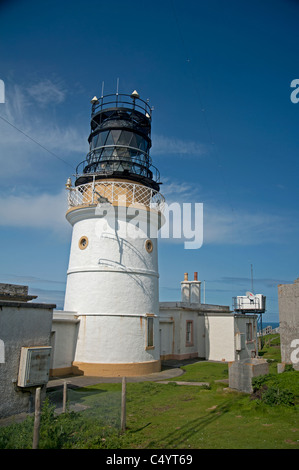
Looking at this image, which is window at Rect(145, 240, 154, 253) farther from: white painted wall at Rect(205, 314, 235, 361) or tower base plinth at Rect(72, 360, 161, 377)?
white painted wall at Rect(205, 314, 235, 361)

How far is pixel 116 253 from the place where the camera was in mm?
16453

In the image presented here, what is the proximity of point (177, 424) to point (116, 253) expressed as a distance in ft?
30.4

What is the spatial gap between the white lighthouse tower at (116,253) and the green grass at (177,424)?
4.72 meters

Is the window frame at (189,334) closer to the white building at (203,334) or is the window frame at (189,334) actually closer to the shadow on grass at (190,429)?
the white building at (203,334)

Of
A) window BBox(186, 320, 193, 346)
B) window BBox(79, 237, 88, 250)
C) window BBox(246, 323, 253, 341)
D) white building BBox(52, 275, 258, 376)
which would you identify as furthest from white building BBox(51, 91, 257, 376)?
window BBox(246, 323, 253, 341)

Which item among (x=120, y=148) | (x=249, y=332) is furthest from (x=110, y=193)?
(x=249, y=332)

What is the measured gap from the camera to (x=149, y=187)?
17.7 meters

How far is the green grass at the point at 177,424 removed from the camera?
654 centimetres

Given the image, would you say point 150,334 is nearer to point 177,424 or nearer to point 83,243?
point 83,243

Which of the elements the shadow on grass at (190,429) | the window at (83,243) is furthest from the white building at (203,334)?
the shadow on grass at (190,429)

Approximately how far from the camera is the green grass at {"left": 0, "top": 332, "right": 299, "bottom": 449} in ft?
21.4

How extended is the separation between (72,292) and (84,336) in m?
2.31

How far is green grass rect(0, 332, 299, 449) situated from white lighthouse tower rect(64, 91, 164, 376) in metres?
4.72
